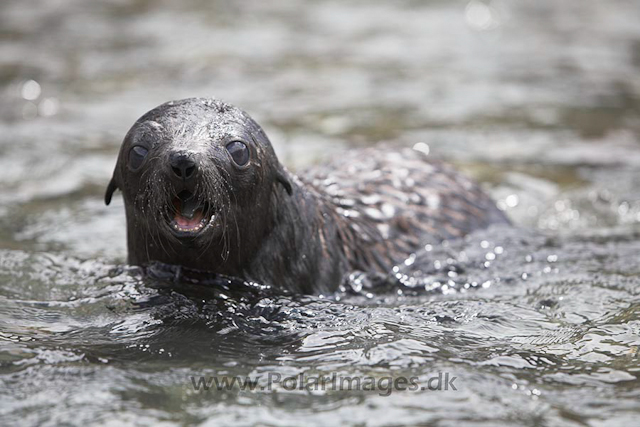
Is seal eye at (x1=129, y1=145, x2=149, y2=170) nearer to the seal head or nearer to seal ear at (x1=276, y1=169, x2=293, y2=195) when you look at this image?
the seal head

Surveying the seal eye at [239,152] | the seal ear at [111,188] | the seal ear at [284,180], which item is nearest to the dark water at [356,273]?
the seal ear at [111,188]

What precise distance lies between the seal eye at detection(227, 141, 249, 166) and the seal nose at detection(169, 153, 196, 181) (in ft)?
1.38

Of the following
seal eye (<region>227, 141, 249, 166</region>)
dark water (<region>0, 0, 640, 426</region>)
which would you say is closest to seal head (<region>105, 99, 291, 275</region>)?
seal eye (<region>227, 141, 249, 166</region>)

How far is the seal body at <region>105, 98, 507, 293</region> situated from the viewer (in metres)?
4.66

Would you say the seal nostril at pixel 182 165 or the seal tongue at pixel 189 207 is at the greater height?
the seal nostril at pixel 182 165

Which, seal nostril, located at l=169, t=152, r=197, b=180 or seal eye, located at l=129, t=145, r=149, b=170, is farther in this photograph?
seal eye, located at l=129, t=145, r=149, b=170

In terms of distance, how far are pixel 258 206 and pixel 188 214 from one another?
56 cm

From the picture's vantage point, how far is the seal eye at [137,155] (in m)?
4.81

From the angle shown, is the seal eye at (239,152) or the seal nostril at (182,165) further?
the seal eye at (239,152)

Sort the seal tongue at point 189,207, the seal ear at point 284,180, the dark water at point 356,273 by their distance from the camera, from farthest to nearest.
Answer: the seal ear at point 284,180 → the seal tongue at point 189,207 → the dark water at point 356,273

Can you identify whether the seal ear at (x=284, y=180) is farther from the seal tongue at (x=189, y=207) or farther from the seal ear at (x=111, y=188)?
the seal ear at (x=111, y=188)

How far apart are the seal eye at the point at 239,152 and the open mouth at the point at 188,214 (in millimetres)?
305

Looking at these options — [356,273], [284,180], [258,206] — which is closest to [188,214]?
[258,206]

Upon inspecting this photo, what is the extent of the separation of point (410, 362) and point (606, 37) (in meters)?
10.3
